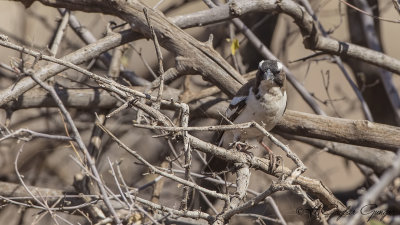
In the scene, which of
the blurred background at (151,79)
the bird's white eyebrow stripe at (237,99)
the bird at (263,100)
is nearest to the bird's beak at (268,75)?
the bird at (263,100)

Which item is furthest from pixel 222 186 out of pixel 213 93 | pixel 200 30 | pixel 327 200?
pixel 200 30

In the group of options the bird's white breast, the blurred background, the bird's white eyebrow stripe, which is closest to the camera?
the bird's white breast

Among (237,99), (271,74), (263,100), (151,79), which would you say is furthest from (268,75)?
(151,79)

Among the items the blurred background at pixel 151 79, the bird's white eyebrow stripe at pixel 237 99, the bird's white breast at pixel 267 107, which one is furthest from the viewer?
the blurred background at pixel 151 79

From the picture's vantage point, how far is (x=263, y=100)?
4469 millimetres

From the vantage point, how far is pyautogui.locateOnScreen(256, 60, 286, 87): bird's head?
14.6 ft

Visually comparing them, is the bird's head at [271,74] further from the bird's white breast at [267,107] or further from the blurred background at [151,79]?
the blurred background at [151,79]

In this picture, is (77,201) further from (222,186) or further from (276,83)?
(276,83)

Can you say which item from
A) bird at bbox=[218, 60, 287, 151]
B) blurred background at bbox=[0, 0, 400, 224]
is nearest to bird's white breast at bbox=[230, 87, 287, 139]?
bird at bbox=[218, 60, 287, 151]

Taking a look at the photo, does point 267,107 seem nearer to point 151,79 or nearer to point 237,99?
point 237,99

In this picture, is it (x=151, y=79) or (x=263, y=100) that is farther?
(x=151, y=79)

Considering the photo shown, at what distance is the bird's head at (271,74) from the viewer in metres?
4.46

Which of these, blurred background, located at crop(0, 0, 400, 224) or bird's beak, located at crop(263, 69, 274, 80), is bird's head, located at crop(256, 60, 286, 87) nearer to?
bird's beak, located at crop(263, 69, 274, 80)

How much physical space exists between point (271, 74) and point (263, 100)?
207mm
